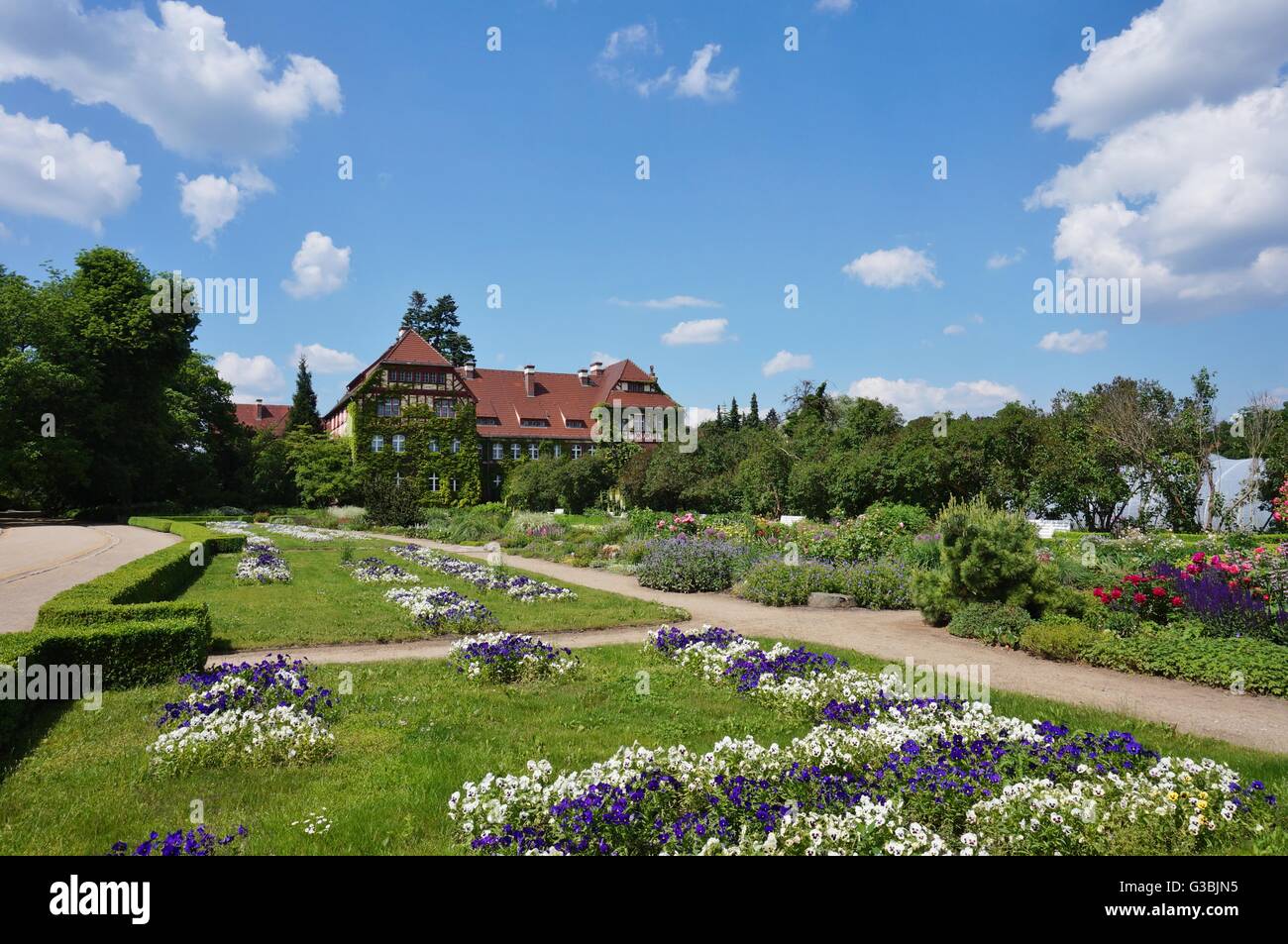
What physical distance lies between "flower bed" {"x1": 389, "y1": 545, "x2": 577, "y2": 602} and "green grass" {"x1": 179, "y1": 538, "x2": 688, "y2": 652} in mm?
194

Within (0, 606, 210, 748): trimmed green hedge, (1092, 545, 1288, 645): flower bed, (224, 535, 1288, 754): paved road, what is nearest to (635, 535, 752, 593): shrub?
(224, 535, 1288, 754): paved road

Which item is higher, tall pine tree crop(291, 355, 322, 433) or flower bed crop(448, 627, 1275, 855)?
tall pine tree crop(291, 355, 322, 433)

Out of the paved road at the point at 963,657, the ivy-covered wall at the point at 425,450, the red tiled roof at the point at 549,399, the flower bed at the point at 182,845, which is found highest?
the red tiled roof at the point at 549,399

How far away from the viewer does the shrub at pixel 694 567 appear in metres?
15.4

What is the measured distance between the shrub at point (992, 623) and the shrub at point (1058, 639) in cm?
23

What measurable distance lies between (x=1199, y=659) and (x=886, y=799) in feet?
19.9

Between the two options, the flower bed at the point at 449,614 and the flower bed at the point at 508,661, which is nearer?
the flower bed at the point at 508,661

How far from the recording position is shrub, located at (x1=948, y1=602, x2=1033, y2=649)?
9.93 meters

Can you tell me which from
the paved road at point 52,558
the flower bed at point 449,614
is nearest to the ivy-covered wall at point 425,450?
the paved road at point 52,558

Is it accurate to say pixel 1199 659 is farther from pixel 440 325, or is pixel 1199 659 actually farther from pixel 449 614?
pixel 440 325

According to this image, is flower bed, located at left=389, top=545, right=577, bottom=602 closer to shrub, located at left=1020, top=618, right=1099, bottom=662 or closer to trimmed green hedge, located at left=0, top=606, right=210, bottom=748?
trimmed green hedge, located at left=0, top=606, right=210, bottom=748

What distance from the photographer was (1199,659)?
8055 mm

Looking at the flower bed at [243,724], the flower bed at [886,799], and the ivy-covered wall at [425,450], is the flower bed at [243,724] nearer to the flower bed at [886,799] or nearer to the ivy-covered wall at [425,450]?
the flower bed at [886,799]

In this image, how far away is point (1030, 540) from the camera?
10719mm
